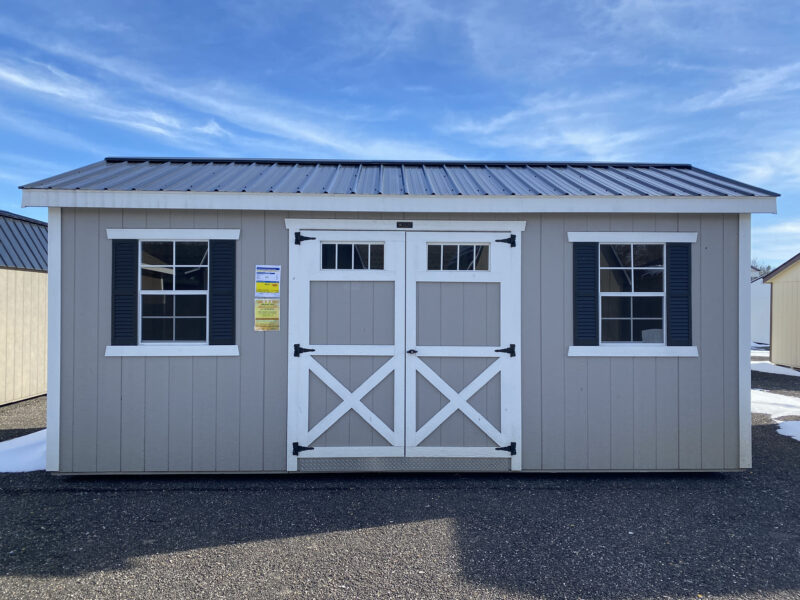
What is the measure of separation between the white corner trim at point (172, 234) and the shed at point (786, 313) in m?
14.5

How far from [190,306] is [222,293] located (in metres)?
0.35

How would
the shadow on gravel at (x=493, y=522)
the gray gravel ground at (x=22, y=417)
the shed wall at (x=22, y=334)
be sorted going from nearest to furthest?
1. the shadow on gravel at (x=493, y=522)
2. the gray gravel ground at (x=22, y=417)
3. the shed wall at (x=22, y=334)

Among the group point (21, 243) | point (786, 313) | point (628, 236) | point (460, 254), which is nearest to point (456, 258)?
point (460, 254)

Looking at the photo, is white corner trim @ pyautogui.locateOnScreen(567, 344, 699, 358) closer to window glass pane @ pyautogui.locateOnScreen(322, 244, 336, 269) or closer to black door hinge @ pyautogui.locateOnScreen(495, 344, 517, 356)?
black door hinge @ pyautogui.locateOnScreen(495, 344, 517, 356)

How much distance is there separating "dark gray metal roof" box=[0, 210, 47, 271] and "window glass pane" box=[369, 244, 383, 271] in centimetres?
715

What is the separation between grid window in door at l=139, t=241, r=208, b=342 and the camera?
5.16m

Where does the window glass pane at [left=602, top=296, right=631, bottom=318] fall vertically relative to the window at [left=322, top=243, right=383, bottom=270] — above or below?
below

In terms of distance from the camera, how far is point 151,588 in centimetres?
316

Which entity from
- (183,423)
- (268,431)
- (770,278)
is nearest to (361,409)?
(268,431)

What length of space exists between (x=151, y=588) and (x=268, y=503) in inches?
56.2

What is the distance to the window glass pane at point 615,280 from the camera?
529cm

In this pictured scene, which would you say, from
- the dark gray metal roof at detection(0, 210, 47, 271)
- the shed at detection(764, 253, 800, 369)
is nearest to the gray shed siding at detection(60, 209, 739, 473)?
the dark gray metal roof at detection(0, 210, 47, 271)

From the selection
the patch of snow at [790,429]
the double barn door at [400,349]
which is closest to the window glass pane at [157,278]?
the double barn door at [400,349]

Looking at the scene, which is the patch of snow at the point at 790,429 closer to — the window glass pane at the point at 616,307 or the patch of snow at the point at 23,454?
the window glass pane at the point at 616,307
